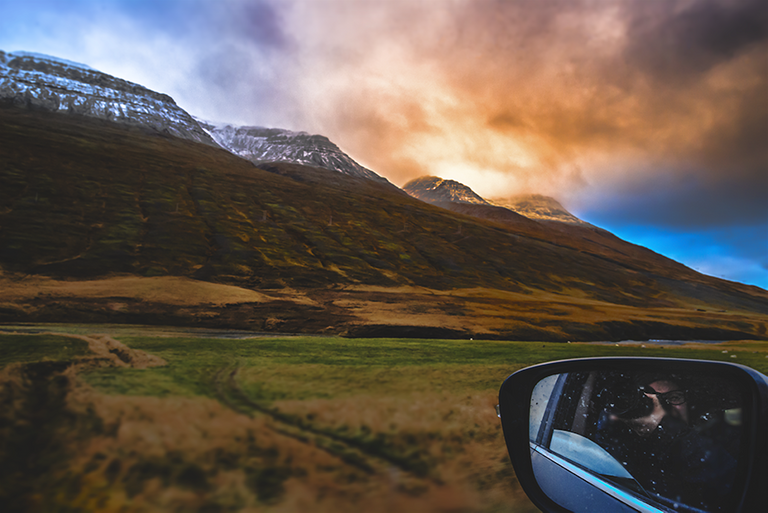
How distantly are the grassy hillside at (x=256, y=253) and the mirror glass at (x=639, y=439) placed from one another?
20.1 meters

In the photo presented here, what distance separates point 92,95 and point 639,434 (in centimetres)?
20564

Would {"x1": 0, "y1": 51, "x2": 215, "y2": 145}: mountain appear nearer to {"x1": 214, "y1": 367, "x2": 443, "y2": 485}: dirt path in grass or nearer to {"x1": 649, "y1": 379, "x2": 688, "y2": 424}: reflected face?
{"x1": 214, "y1": 367, "x2": 443, "y2": 485}: dirt path in grass

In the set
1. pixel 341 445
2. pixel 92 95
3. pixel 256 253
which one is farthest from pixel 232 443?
pixel 92 95

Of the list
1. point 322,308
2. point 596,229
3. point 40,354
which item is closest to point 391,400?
point 40,354

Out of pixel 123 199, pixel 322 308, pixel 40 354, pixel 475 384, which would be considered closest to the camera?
pixel 40 354

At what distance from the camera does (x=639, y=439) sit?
84.0 inches

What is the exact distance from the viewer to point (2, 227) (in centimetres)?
3694

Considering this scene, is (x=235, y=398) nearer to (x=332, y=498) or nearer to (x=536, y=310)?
(x=332, y=498)

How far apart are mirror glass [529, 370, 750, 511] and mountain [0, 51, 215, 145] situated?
15721 centimetres

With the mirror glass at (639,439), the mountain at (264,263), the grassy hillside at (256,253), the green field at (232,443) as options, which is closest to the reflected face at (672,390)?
the mirror glass at (639,439)

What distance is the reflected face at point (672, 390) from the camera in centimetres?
198

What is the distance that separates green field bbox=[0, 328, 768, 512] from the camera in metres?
2.57

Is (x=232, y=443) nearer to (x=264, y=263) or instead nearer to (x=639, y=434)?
(x=639, y=434)

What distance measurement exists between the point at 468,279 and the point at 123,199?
4860cm
